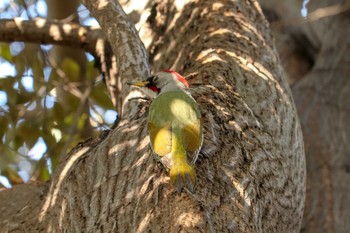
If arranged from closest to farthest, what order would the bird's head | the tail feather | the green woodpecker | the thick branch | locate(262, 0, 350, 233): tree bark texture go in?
the tail feather → the green woodpecker → the bird's head → the thick branch → locate(262, 0, 350, 233): tree bark texture

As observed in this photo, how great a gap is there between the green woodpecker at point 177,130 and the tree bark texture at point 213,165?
62 millimetres

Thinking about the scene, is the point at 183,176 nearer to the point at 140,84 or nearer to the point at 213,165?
the point at 213,165

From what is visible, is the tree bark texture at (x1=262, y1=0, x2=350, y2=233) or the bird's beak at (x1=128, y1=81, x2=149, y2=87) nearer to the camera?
the bird's beak at (x1=128, y1=81, x2=149, y2=87)

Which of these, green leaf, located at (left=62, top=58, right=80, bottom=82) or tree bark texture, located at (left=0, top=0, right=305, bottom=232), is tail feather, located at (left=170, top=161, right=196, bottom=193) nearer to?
tree bark texture, located at (left=0, top=0, right=305, bottom=232)

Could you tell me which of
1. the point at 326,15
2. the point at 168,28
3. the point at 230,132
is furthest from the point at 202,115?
the point at 326,15

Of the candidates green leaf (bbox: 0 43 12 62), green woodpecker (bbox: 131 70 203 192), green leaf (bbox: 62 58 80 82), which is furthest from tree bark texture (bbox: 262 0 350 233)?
green leaf (bbox: 0 43 12 62)

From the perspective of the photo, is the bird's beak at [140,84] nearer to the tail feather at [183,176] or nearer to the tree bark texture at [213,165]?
the tree bark texture at [213,165]

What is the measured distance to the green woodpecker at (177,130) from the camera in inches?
134

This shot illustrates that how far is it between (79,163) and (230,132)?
76cm

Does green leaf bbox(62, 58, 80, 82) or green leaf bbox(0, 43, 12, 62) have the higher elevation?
green leaf bbox(62, 58, 80, 82)

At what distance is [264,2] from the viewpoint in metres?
7.32

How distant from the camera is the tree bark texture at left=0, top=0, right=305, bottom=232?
10.8 feet

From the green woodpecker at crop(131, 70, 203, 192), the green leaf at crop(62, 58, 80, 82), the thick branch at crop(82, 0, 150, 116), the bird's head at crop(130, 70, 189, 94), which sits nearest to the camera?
the green woodpecker at crop(131, 70, 203, 192)

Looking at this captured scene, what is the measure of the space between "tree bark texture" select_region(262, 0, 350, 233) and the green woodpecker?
7.22 feet
